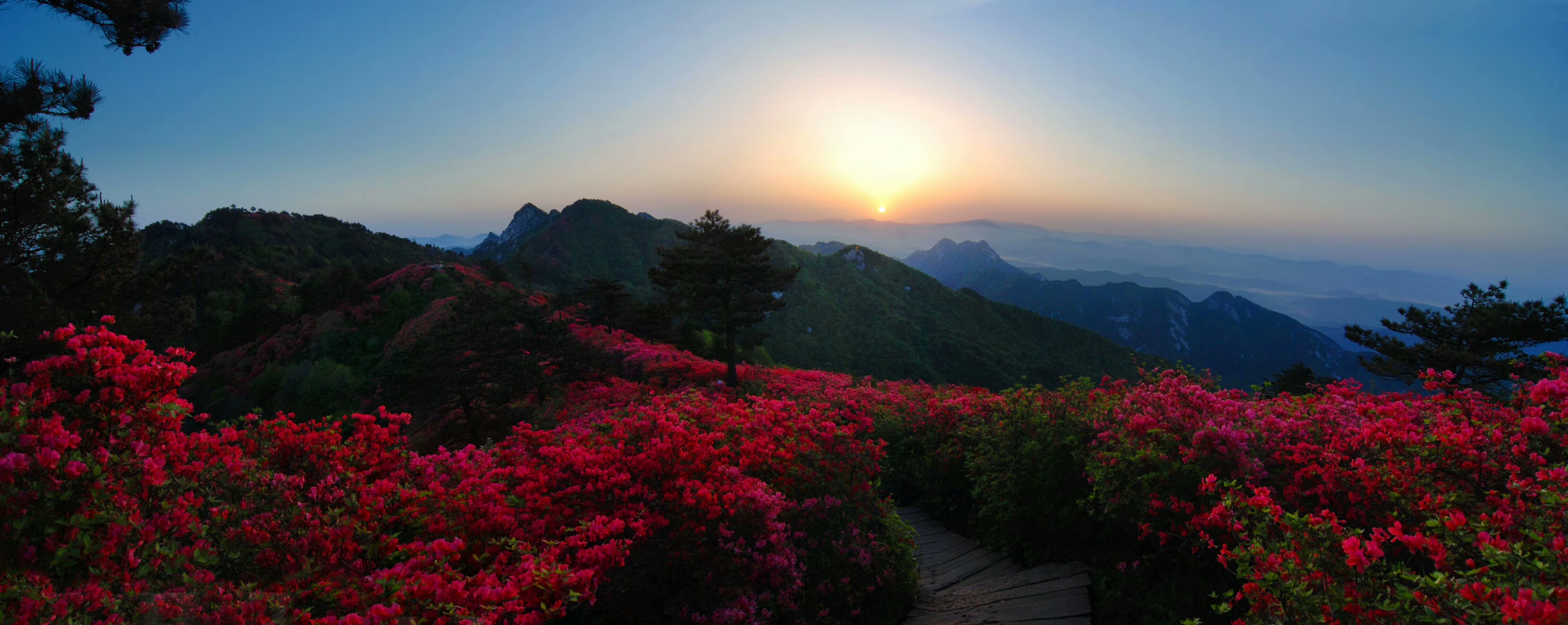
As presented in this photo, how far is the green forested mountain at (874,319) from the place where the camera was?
174 feet

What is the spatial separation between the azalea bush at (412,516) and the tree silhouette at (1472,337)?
2135 cm

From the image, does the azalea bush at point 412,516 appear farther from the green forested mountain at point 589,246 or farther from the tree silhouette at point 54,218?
the green forested mountain at point 589,246

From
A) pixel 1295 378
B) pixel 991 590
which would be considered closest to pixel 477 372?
pixel 991 590

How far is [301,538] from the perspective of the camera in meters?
3.49

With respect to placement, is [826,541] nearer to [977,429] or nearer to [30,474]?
[977,429]

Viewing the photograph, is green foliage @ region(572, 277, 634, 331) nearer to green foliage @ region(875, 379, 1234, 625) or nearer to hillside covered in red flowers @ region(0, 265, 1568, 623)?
hillside covered in red flowers @ region(0, 265, 1568, 623)

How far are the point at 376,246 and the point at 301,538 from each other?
64972 mm

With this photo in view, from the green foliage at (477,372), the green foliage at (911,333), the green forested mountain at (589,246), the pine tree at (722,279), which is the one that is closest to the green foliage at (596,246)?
the green forested mountain at (589,246)

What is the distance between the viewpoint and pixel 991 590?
5.79 metres

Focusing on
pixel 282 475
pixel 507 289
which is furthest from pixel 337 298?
pixel 282 475

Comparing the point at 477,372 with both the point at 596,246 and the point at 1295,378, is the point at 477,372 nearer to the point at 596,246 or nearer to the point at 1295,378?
the point at 1295,378

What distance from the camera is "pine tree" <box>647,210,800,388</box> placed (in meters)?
16.8

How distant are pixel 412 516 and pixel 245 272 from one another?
37.9 meters

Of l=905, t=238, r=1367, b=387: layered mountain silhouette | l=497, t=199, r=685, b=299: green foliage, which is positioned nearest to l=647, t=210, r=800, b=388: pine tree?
l=497, t=199, r=685, b=299: green foliage
